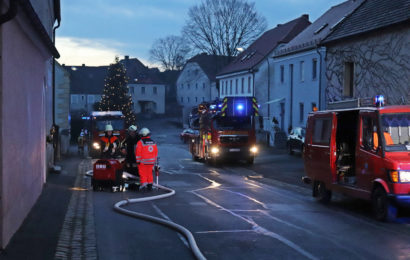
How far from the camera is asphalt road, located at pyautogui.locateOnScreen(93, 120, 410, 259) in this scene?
8.26 m

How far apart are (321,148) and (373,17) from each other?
45.0 feet

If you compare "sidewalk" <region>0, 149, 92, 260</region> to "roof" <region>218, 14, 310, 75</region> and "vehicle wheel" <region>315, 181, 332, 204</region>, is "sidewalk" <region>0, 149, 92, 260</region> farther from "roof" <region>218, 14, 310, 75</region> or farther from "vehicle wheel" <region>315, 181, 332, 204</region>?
"roof" <region>218, 14, 310, 75</region>

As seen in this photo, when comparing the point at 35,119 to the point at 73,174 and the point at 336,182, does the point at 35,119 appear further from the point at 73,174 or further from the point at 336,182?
the point at 73,174

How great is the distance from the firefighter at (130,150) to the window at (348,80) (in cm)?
1547

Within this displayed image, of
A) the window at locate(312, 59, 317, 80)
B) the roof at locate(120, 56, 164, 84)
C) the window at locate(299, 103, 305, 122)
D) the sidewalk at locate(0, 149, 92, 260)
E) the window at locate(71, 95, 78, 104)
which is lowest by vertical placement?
the sidewalk at locate(0, 149, 92, 260)

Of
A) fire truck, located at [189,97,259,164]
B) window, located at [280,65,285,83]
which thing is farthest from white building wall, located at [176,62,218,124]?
fire truck, located at [189,97,259,164]

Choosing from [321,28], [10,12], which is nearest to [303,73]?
[321,28]

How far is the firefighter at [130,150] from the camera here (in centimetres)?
1669

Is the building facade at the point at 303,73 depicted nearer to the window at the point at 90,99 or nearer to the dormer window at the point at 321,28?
the dormer window at the point at 321,28

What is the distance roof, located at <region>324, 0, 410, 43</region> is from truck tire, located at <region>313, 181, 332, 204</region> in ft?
35.3

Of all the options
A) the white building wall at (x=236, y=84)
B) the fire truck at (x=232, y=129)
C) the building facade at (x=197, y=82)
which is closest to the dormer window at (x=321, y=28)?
the fire truck at (x=232, y=129)

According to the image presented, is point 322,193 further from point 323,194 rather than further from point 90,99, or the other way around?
point 90,99

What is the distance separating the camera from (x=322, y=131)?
14625 mm

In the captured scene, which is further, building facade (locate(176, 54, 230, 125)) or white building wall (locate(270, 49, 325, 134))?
building facade (locate(176, 54, 230, 125))
